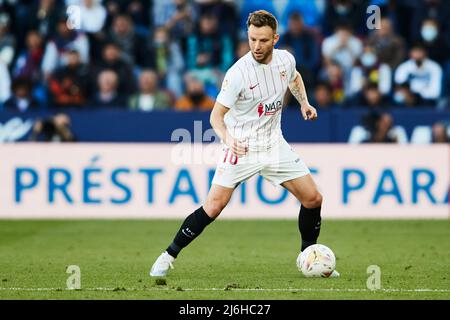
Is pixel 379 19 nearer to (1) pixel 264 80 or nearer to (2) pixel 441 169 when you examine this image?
(2) pixel 441 169

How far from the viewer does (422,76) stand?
57.9ft

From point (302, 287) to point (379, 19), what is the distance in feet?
33.0

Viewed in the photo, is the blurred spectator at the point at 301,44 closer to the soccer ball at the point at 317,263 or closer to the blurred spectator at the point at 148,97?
the blurred spectator at the point at 148,97

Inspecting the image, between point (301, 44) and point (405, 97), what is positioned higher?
point (301, 44)

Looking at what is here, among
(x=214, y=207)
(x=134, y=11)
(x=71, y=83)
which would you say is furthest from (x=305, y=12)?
(x=214, y=207)

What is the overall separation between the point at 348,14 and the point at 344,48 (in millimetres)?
782

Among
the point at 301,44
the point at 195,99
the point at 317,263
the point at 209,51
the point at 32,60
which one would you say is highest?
the point at 301,44

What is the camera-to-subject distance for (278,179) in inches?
382

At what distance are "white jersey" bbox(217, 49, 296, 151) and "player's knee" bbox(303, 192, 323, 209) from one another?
1.90 feet

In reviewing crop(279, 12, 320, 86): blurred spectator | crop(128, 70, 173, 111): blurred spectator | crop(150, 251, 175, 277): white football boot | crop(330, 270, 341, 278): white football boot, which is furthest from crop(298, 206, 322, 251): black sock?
crop(279, 12, 320, 86): blurred spectator

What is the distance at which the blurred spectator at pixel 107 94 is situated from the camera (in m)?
17.8

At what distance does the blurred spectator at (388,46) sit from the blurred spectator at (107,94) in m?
4.23

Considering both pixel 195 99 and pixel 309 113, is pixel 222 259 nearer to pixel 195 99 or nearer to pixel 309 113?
pixel 309 113

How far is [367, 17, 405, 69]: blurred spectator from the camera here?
1800cm
